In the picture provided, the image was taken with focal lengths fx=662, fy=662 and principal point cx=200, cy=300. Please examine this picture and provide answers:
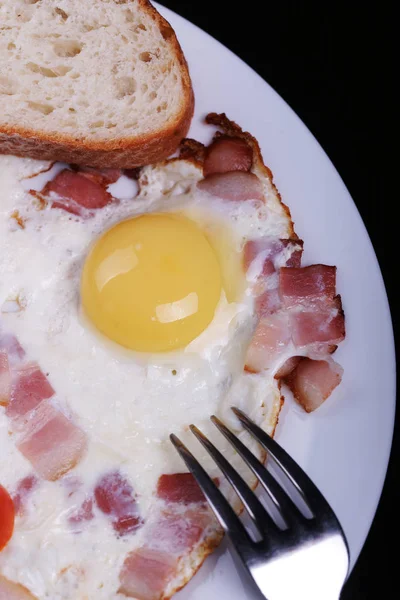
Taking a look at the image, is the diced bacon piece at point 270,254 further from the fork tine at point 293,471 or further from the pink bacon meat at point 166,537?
the pink bacon meat at point 166,537

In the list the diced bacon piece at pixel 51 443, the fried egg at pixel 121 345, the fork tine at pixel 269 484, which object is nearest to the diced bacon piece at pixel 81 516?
the fried egg at pixel 121 345

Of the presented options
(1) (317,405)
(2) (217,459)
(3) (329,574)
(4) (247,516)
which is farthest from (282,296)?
(3) (329,574)

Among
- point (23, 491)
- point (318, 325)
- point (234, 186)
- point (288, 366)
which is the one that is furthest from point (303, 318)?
A: point (23, 491)

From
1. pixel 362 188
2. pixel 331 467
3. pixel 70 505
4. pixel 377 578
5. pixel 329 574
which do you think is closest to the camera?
pixel 329 574

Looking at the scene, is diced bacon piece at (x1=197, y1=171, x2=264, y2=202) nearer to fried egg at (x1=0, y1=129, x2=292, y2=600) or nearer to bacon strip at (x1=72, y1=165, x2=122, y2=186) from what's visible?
fried egg at (x1=0, y1=129, x2=292, y2=600)

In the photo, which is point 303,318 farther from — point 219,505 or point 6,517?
point 6,517

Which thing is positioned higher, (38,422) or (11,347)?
(11,347)

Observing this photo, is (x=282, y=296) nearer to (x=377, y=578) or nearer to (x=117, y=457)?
(x=117, y=457)
